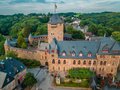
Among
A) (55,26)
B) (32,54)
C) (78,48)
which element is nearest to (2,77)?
(78,48)

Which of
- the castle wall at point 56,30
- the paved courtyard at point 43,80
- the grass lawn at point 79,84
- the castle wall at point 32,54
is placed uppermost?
the castle wall at point 56,30

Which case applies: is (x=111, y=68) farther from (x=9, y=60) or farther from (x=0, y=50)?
(x=0, y=50)

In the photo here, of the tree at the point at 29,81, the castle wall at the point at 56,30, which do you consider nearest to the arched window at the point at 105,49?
the tree at the point at 29,81

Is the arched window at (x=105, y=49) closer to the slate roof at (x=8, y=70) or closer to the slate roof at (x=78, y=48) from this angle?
the slate roof at (x=78, y=48)

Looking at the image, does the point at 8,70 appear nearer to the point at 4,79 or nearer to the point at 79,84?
the point at 4,79

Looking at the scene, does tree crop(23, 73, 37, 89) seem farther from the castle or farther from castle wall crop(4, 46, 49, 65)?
castle wall crop(4, 46, 49, 65)

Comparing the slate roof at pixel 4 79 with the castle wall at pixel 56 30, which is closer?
the slate roof at pixel 4 79

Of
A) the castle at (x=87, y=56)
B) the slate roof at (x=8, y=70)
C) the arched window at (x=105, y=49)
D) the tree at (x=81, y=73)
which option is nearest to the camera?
the slate roof at (x=8, y=70)

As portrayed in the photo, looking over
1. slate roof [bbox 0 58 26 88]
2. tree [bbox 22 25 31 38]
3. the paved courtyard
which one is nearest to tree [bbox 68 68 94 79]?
the paved courtyard

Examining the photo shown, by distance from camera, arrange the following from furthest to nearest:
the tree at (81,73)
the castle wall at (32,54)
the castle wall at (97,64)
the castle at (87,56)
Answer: the castle wall at (32,54) → the castle wall at (97,64) → the castle at (87,56) → the tree at (81,73)
